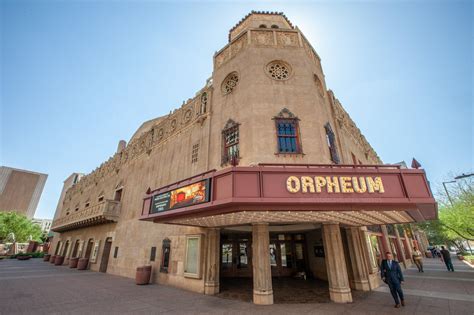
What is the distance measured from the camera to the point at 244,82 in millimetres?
12516

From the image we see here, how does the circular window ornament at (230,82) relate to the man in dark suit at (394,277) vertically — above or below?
above

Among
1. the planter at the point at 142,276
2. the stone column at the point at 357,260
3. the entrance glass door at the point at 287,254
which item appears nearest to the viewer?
the stone column at the point at 357,260

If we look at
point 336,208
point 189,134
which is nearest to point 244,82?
point 189,134

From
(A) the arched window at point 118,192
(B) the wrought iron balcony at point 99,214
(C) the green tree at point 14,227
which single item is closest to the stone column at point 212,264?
(B) the wrought iron balcony at point 99,214

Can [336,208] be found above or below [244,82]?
below

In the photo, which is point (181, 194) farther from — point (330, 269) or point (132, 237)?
point (132, 237)

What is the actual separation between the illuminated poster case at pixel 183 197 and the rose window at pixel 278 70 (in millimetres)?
8568

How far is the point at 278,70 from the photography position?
12.8 meters

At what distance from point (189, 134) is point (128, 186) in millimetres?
10354

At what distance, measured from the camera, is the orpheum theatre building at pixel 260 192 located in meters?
6.51

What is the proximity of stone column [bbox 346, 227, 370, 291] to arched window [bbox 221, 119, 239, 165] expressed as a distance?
8.03 metres

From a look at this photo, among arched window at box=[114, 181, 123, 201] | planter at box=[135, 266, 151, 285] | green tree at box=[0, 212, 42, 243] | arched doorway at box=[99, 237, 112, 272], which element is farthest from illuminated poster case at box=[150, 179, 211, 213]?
green tree at box=[0, 212, 42, 243]

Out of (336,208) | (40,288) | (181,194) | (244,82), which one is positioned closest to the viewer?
(336,208)

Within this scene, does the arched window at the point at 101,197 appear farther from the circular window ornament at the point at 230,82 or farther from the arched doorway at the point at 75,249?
the circular window ornament at the point at 230,82
